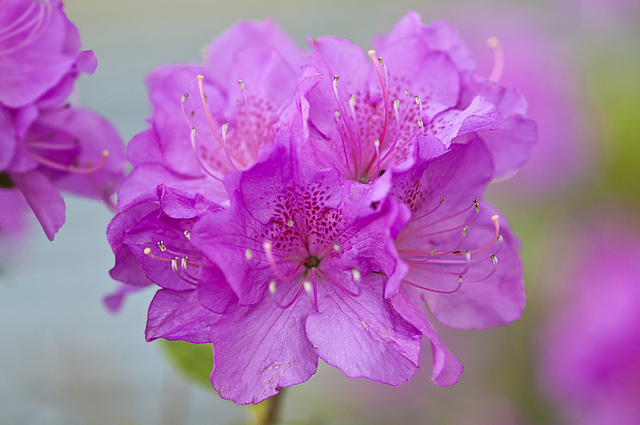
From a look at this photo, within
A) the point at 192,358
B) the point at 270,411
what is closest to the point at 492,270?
the point at 270,411

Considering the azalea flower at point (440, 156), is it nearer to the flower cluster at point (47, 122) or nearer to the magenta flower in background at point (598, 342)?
the flower cluster at point (47, 122)

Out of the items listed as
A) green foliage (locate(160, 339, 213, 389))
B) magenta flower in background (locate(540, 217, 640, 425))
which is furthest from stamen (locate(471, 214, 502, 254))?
magenta flower in background (locate(540, 217, 640, 425))

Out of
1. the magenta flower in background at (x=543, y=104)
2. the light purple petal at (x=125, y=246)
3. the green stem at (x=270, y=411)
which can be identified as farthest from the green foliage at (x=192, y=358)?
the magenta flower in background at (x=543, y=104)

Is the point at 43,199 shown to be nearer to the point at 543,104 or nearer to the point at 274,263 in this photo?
the point at 274,263

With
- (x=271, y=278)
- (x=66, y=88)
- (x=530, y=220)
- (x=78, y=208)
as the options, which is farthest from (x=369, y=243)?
(x=78, y=208)

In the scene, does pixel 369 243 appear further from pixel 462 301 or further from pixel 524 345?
pixel 524 345

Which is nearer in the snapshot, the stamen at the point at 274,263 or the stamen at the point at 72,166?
the stamen at the point at 274,263

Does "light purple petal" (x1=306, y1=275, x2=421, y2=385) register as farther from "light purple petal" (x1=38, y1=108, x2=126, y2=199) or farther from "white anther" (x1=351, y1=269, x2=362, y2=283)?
"light purple petal" (x1=38, y1=108, x2=126, y2=199)
